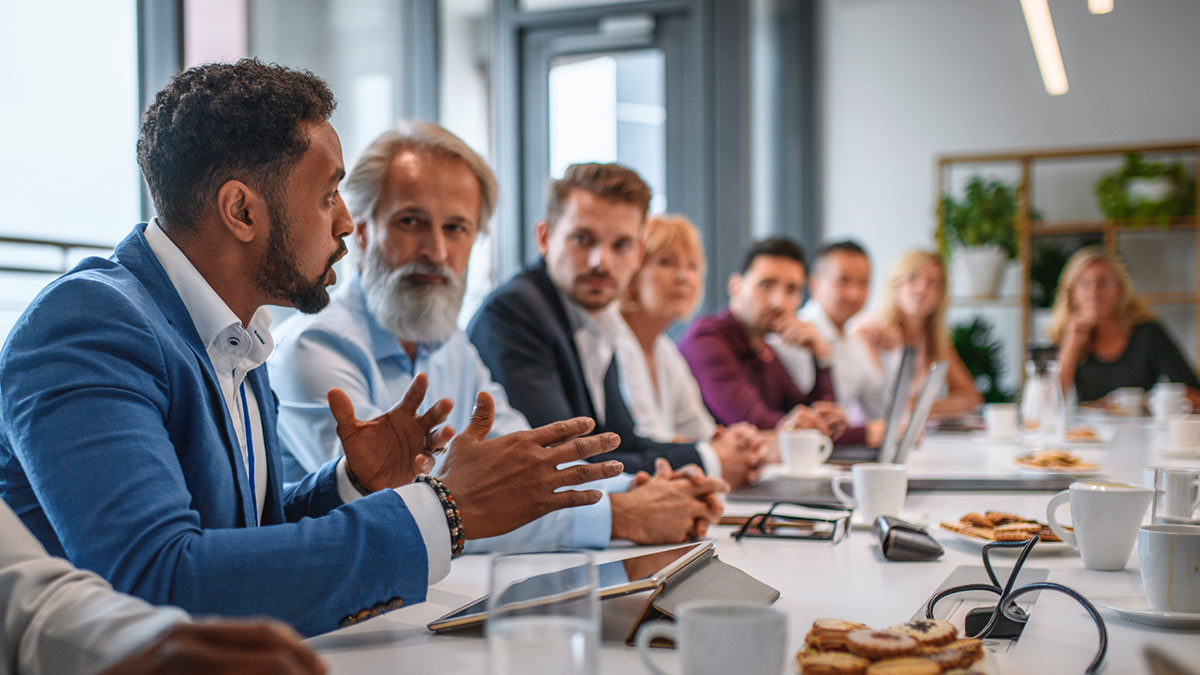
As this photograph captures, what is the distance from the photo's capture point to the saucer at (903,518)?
160cm

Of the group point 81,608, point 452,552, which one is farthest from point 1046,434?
point 81,608

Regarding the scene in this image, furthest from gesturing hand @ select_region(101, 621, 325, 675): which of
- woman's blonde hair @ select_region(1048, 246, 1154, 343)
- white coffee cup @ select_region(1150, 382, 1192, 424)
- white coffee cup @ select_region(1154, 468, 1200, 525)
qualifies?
woman's blonde hair @ select_region(1048, 246, 1154, 343)

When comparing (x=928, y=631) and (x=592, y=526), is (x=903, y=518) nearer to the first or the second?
(x=592, y=526)

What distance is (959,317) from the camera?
655 cm

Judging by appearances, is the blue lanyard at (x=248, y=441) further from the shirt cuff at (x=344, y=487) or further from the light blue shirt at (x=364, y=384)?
the light blue shirt at (x=364, y=384)

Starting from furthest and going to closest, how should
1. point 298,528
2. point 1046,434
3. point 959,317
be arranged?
point 959,317, point 1046,434, point 298,528

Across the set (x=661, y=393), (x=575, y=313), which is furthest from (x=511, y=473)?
(x=661, y=393)

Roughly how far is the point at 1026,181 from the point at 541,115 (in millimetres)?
3208

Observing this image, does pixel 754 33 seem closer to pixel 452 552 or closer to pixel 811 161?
pixel 811 161

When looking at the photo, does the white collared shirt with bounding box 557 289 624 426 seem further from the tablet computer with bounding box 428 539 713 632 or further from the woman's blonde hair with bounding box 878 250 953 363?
the woman's blonde hair with bounding box 878 250 953 363

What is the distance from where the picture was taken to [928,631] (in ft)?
2.92

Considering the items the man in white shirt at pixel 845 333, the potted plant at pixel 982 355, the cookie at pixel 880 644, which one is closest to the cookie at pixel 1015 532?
the cookie at pixel 880 644

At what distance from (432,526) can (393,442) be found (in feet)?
1.21

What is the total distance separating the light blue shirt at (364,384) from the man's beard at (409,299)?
3 centimetres
